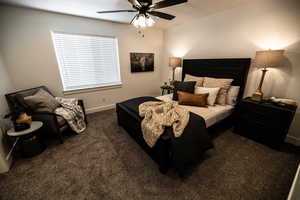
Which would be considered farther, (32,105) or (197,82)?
Answer: (197,82)

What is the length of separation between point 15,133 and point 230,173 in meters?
3.03

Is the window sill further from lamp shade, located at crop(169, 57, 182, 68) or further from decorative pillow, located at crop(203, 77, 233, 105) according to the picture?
decorative pillow, located at crop(203, 77, 233, 105)

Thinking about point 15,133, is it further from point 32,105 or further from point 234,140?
point 234,140

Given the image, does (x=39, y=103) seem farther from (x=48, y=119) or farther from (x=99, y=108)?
(x=99, y=108)

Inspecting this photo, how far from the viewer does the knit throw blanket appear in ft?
7.46

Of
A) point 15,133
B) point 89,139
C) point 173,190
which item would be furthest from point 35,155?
point 173,190

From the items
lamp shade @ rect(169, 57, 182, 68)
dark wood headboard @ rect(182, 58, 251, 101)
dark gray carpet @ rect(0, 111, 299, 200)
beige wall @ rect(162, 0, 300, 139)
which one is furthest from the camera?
lamp shade @ rect(169, 57, 182, 68)

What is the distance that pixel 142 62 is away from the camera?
4016 millimetres

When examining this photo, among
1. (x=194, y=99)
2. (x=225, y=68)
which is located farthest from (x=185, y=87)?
(x=225, y=68)

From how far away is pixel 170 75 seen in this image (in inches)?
171

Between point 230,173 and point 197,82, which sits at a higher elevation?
point 197,82

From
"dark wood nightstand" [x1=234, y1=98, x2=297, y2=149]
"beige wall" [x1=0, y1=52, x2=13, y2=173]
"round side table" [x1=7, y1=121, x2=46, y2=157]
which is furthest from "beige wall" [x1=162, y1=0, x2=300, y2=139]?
"beige wall" [x1=0, y1=52, x2=13, y2=173]

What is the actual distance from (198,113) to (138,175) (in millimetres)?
1334

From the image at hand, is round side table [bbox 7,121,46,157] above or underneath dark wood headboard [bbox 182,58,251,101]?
underneath
